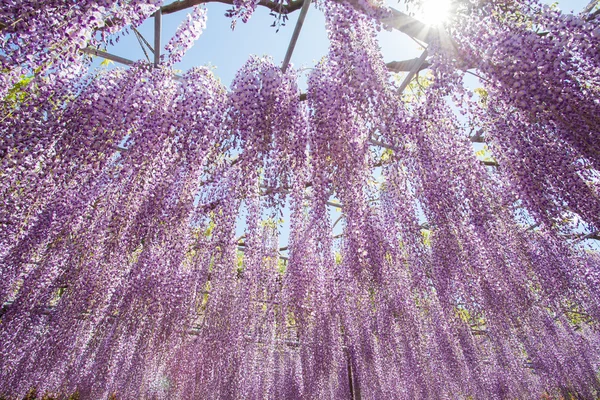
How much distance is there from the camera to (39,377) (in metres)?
6.79

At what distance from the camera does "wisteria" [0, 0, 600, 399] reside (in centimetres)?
298

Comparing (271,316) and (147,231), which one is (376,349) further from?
(147,231)

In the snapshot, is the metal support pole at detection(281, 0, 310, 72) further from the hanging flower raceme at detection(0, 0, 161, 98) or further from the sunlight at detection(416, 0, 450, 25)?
the hanging flower raceme at detection(0, 0, 161, 98)

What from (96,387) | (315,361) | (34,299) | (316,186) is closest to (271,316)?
(315,361)

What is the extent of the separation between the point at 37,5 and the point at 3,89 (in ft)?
4.50

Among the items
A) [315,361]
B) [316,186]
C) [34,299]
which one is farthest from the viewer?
[315,361]

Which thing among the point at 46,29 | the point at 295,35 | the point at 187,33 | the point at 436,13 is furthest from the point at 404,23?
the point at 46,29

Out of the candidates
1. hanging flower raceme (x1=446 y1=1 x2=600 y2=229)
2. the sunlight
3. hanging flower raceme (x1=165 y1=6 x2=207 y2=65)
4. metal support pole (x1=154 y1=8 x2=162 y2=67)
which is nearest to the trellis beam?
the sunlight

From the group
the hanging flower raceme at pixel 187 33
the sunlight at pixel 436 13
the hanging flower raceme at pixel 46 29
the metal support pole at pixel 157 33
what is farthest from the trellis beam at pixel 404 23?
the hanging flower raceme at pixel 46 29

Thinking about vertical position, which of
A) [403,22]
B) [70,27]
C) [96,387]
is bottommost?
[96,387]

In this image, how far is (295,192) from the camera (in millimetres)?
5090

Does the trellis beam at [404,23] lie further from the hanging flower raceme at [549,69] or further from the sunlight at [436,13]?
the hanging flower raceme at [549,69]

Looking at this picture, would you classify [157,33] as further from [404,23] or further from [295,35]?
[404,23]

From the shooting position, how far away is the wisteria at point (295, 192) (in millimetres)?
2977
